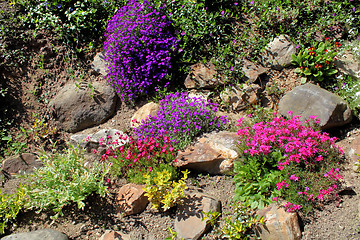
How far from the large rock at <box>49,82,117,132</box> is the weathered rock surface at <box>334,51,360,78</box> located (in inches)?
182

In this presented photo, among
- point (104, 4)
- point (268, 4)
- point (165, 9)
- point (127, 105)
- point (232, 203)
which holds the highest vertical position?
point (104, 4)

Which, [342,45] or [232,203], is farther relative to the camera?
[342,45]

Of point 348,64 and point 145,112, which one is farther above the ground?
point 145,112

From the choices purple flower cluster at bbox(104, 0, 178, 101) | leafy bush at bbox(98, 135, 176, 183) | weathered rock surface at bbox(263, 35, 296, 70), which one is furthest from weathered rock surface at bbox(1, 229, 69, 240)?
weathered rock surface at bbox(263, 35, 296, 70)

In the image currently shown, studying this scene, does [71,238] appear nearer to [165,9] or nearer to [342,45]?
[165,9]

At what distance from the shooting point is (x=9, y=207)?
442 centimetres

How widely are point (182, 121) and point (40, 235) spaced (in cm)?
273

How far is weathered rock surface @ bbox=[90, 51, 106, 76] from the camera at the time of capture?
6.44m

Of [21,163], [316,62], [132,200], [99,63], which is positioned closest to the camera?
[132,200]

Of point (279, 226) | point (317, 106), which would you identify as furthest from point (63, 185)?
point (317, 106)

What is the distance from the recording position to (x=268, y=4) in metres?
6.33

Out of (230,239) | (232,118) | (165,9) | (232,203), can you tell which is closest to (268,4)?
(165,9)

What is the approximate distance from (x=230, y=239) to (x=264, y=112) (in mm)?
2506

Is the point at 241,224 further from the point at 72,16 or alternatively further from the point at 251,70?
the point at 72,16
